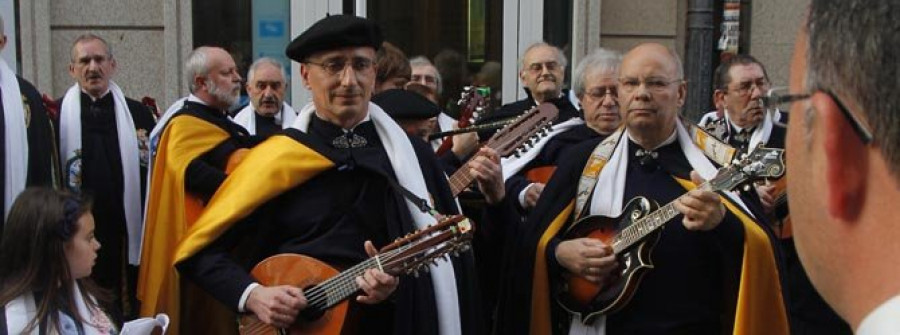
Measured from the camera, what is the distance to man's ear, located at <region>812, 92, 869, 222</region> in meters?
1.13

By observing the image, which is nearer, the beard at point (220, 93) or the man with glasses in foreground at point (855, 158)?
the man with glasses in foreground at point (855, 158)

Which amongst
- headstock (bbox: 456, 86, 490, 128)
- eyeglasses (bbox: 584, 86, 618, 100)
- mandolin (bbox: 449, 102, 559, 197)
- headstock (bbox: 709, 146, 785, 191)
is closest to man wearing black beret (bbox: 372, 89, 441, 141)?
mandolin (bbox: 449, 102, 559, 197)

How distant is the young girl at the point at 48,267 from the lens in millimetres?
Answer: 3225

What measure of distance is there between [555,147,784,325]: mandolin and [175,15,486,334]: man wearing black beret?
37 centimetres

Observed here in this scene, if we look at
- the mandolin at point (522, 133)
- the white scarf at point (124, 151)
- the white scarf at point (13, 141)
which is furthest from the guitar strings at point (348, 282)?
the white scarf at point (124, 151)

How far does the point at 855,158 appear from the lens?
113 centimetres

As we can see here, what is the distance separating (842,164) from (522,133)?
3542 mm

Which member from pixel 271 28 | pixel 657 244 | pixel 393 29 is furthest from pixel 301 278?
pixel 393 29

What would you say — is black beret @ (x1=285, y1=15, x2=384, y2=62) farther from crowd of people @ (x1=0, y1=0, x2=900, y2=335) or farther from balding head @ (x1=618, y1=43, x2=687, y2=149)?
balding head @ (x1=618, y1=43, x2=687, y2=149)

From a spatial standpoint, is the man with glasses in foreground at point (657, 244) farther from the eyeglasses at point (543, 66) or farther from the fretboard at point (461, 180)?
the eyeglasses at point (543, 66)

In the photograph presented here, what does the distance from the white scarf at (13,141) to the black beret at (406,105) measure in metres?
1.52

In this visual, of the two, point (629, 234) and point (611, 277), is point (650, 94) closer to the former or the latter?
point (629, 234)

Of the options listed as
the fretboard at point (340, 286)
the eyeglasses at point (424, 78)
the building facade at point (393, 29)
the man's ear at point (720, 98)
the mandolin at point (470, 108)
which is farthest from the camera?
the building facade at point (393, 29)

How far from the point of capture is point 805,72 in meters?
1.25
